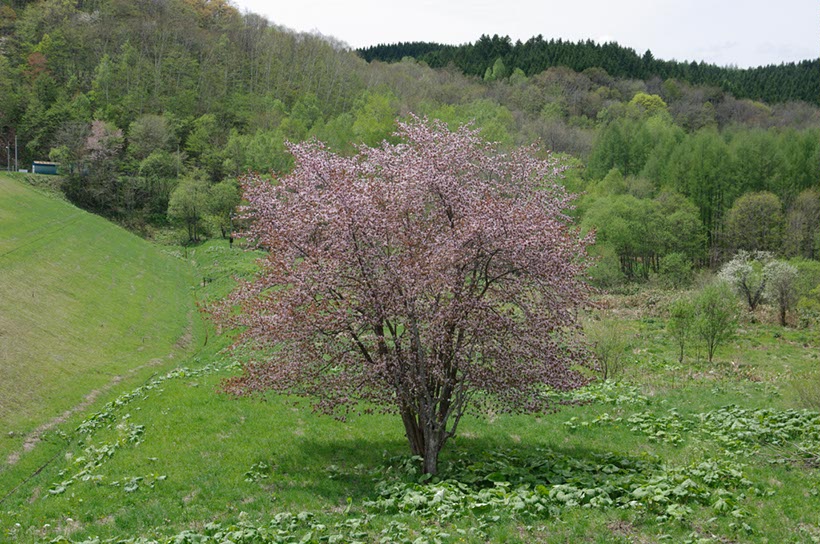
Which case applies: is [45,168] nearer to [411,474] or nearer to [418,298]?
[418,298]

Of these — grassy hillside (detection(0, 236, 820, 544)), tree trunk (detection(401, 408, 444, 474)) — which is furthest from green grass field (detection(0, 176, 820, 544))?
tree trunk (detection(401, 408, 444, 474))

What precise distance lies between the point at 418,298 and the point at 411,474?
423cm

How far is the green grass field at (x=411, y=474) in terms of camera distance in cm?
1095

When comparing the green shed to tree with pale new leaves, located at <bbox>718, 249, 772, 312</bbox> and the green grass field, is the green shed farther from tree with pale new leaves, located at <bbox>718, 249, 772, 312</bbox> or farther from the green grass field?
tree with pale new leaves, located at <bbox>718, 249, 772, 312</bbox>

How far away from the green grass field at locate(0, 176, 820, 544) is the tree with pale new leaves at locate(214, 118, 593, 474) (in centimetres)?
199

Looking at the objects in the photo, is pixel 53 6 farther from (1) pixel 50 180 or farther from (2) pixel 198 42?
(1) pixel 50 180

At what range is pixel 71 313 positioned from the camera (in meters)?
35.1

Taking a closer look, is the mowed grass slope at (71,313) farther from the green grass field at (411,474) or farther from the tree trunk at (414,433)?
the tree trunk at (414,433)

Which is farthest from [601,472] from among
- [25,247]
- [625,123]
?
[625,123]

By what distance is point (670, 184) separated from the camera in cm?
8744

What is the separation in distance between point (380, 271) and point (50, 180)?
8358cm

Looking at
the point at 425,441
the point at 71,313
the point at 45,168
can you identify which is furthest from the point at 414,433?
the point at 45,168

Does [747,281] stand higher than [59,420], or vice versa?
[747,281]

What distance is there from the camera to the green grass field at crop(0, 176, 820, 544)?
431 inches
